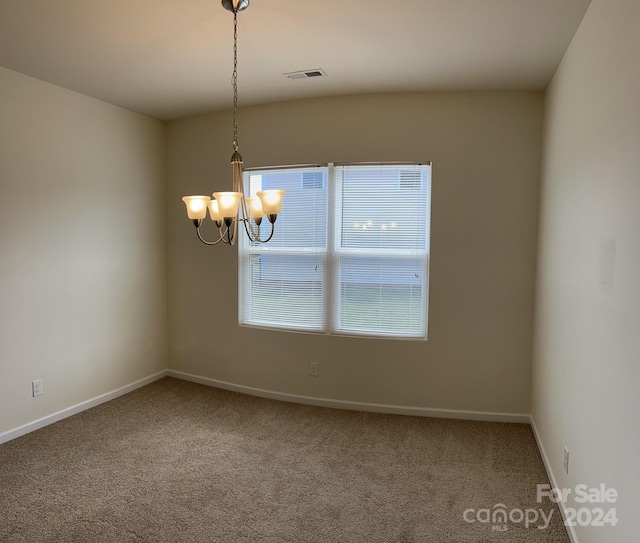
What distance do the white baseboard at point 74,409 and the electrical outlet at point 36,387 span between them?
0.68 feet

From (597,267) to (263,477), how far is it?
2.19 metres

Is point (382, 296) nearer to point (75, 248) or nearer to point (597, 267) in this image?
point (597, 267)

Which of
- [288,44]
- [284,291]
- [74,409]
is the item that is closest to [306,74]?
[288,44]

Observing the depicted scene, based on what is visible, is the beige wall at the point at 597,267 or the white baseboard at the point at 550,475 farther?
the white baseboard at the point at 550,475

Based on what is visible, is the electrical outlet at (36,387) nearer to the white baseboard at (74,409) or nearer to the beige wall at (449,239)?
the white baseboard at (74,409)

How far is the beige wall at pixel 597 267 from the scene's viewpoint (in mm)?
1542

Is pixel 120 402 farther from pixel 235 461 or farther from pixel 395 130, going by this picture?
pixel 395 130

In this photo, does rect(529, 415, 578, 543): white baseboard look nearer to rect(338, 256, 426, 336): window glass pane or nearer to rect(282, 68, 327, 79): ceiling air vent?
rect(338, 256, 426, 336): window glass pane

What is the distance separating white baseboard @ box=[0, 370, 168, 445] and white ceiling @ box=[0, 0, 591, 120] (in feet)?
8.53

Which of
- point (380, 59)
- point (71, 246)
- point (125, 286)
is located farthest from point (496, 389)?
point (71, 246)

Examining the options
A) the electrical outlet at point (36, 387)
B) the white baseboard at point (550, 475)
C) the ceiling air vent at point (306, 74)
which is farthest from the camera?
the electrical outlet at point (36, 387)

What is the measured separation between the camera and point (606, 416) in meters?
1.74

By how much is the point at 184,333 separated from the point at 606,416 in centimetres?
373

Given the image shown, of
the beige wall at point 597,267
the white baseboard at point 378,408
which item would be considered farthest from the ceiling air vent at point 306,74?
the white baseboard at point 378,408
